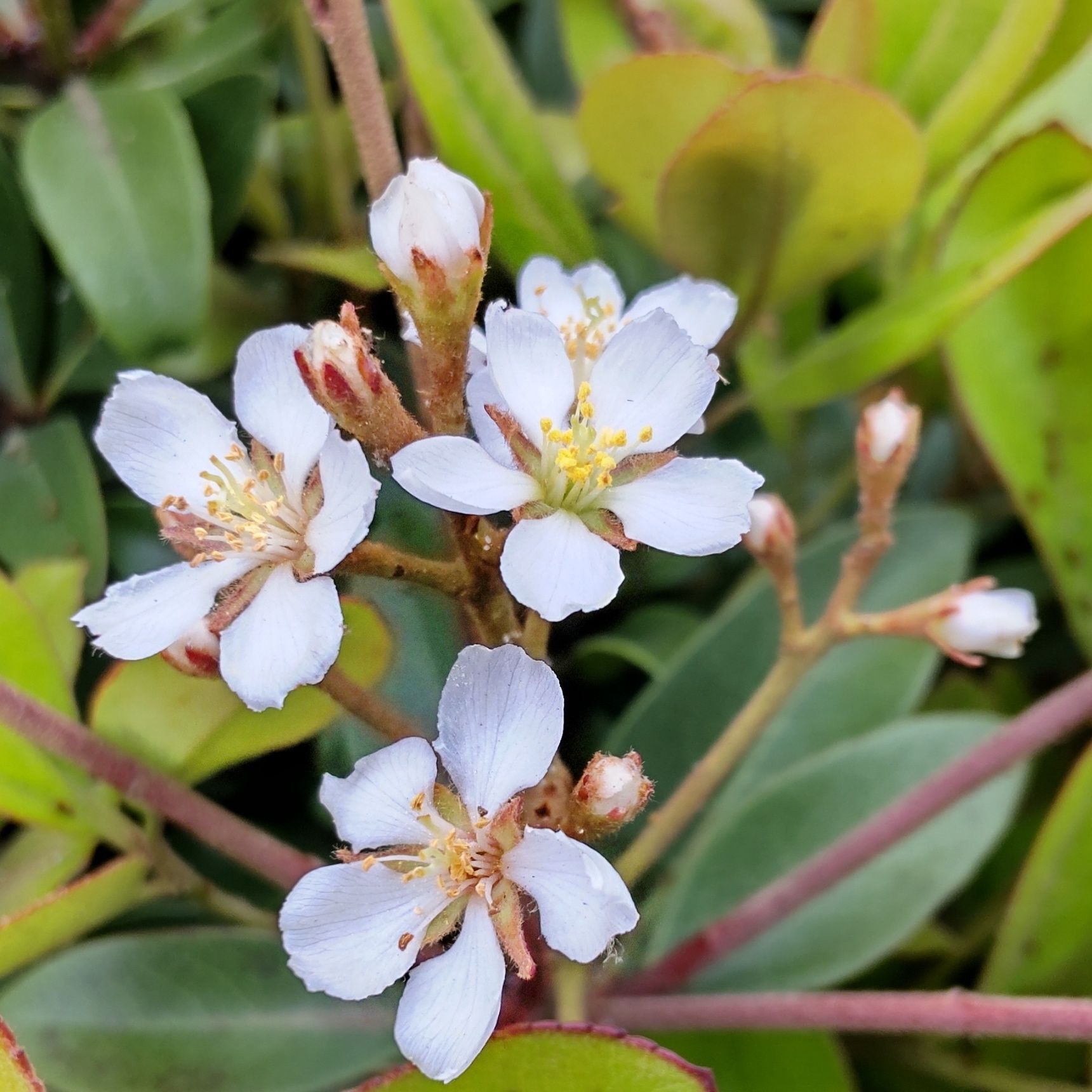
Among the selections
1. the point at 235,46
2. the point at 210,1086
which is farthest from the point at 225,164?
the point at 210,1086

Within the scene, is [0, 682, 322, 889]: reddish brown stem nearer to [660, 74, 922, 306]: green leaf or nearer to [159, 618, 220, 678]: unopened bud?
[159, 618, 220, 678]: unopened bud

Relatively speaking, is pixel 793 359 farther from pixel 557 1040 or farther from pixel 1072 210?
pixel 557 1040

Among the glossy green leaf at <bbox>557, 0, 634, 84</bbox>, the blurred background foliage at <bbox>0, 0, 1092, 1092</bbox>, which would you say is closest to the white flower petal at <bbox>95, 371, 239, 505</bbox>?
the blurred background foliage at <bbox>0, 0, 1092, 1092</bbox>

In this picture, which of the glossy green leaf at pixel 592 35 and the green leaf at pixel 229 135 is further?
the glossy green leaf at pixel 592 35

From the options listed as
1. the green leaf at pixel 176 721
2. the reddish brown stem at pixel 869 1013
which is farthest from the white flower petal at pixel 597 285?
the reddish brown stem at pixel 869 1013

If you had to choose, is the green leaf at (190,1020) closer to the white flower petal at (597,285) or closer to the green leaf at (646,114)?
the white flower petal at (597,285)

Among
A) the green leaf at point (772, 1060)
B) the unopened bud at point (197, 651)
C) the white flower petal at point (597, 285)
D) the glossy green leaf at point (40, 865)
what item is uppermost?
the white flower petal at point (597, 285)
